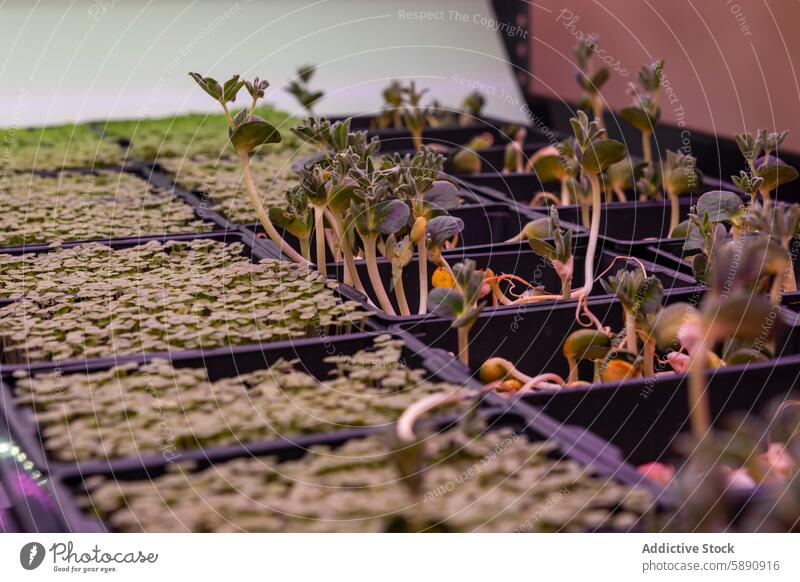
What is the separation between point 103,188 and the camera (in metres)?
2.63

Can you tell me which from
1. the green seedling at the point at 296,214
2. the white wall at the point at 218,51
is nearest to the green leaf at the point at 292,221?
the green seedling at the point at 296,214

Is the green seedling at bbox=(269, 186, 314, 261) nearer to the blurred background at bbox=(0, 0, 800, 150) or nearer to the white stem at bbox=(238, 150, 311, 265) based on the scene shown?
the white stem at bbox=(238, 150, 311, 265)

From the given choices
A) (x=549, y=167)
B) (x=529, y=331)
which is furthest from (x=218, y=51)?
(x=529, y=331)

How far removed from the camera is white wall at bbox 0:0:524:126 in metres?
4.02

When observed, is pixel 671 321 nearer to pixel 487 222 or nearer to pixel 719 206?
pixel 719 206

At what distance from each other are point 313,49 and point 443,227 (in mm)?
2880

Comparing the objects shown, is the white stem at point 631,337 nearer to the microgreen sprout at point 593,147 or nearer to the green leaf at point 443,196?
the microgreen sprout at point 593,147

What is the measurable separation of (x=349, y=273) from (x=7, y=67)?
2674mm

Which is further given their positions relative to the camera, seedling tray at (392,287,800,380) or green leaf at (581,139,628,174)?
green leaf at (581,139,628,174)

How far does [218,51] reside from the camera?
4227mm

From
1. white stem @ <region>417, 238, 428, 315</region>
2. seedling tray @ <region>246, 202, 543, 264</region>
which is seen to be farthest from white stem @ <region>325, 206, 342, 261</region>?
seedling tray @ <region>246, 202, 543, 264</region>
